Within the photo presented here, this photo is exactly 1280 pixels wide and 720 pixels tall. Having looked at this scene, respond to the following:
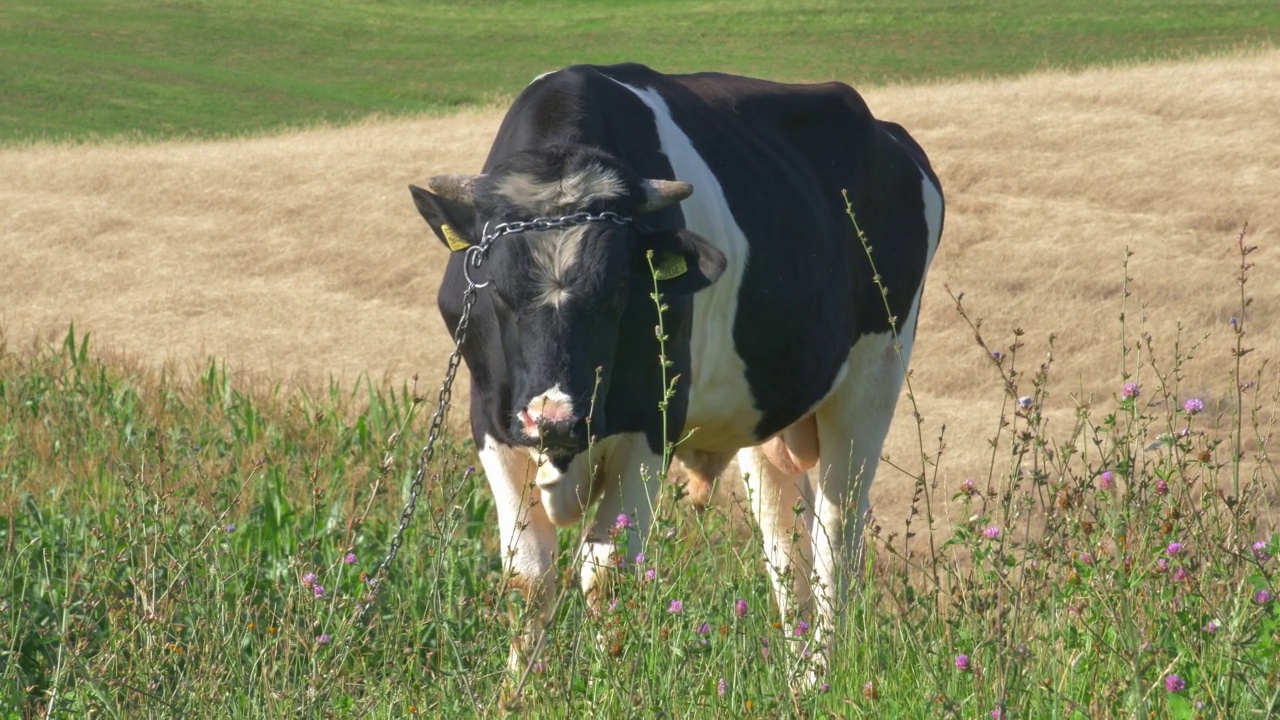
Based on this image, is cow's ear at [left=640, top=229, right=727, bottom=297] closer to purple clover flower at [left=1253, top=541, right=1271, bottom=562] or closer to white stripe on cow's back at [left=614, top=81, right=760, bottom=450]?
white stripe on cow's back at [left=614, top=81, right=760, bottom=450]

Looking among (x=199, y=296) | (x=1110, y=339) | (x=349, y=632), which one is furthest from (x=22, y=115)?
(x=349, y=632)

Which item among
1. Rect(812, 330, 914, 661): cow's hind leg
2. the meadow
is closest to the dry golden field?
the meadow

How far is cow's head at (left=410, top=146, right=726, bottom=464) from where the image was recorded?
13.5 ft

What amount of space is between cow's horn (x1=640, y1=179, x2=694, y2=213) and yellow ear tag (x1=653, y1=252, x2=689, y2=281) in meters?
0.14

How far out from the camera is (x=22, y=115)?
917 inches

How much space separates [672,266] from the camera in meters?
4.45

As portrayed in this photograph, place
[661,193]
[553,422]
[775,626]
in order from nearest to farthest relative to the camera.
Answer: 1. [775,626]
2. [553,422]
3. [661,193]

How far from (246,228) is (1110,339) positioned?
8.04 m

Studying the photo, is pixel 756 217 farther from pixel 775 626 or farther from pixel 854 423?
pixel 775 626

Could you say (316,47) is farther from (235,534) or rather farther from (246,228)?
(235,534)

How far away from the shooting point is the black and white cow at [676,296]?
13.8ft

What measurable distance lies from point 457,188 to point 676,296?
69cm

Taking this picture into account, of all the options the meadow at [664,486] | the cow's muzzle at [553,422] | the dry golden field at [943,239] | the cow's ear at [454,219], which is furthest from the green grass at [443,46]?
the cow's muzzle at [553,422]

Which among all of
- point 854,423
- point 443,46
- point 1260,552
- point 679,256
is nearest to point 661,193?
point 679,256
